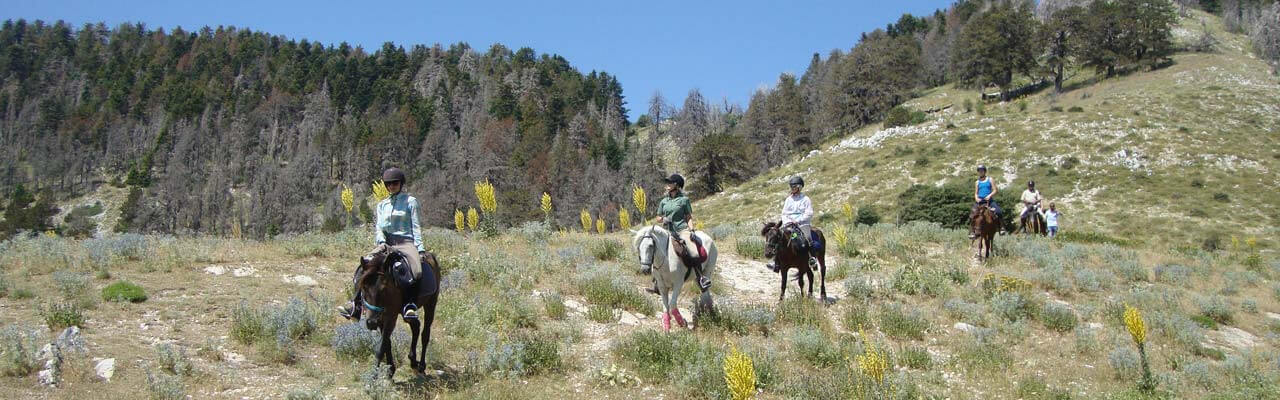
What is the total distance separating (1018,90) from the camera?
67.1 m

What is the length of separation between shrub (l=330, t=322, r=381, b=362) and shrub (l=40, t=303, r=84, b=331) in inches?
112

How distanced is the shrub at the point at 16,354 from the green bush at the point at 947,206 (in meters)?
25.7

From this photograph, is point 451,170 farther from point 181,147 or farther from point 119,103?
point 119,103

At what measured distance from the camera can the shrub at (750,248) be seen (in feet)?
51.3

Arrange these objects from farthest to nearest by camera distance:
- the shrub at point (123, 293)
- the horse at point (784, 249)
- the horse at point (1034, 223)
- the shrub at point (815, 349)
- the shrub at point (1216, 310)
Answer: the horse at point (1034, 223) → the shrub at point (1216, 310) → the horse at point (784, 249) → the shrub at point (123, 293) → the shrub at point (815, 349)

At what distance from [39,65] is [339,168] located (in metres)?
115

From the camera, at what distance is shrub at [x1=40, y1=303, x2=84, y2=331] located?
24.4 ft

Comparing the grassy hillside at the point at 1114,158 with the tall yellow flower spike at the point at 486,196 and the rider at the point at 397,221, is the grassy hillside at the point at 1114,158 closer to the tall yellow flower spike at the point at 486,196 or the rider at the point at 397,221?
the tall yellow flower spike at the point at 486,196

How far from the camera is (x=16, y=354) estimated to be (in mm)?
6316

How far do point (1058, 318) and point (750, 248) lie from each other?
661cm

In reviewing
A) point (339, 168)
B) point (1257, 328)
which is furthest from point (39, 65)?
point (1257, 328)

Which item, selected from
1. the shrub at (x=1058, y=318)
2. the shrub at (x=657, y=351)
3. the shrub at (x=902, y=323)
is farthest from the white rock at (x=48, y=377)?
the shrub at (x=1058, y=318)

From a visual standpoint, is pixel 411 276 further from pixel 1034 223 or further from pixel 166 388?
pixel 1034 223

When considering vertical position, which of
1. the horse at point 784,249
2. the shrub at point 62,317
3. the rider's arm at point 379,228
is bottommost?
the shrub at point 62,317
